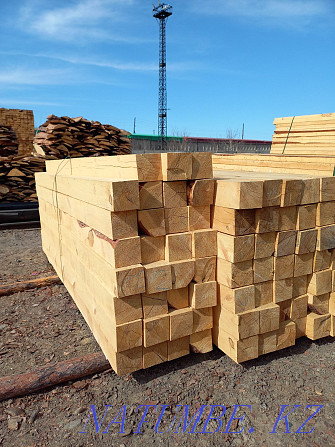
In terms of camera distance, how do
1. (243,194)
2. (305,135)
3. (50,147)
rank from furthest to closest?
(50,147)
(305,135)
(243,194)

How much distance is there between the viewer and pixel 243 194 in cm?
251

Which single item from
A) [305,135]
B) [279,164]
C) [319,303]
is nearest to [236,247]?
[319,303]

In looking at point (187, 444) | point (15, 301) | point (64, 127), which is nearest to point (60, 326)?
point (15, 301)

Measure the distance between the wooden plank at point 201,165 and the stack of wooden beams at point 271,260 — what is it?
14 centimetres

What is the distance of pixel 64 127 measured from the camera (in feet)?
35.7

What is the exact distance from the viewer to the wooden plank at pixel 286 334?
3.02m

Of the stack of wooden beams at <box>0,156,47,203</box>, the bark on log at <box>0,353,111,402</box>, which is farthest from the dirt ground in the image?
the stack of wooden beams at <box>0,156,47,203</box>

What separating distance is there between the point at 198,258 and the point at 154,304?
0.51 meters

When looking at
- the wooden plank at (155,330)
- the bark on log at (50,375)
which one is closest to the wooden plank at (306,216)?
the wooden plank at (155,330)

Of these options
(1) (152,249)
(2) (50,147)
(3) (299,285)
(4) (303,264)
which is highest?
(2) (50,147)

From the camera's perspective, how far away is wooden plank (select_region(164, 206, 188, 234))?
8.70 feet

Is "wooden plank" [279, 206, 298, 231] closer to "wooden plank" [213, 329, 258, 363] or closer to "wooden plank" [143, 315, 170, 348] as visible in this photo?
"wooden plank" [213, 329, 258, 363]

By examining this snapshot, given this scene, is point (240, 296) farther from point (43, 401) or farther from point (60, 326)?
point (60, 326)

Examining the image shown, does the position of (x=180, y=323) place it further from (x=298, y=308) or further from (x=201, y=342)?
(x=298, y=308)
